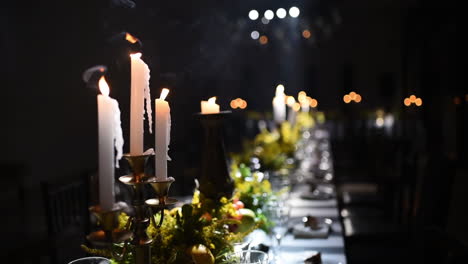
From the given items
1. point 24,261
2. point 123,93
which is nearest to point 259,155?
point 123,93

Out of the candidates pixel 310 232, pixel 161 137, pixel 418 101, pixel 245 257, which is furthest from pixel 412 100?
pixel 161 137

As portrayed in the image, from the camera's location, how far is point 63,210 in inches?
86.0

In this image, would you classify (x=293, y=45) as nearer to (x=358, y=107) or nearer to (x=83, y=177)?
(x=358, y=107)

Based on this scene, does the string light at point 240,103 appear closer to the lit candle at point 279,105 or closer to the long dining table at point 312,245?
the lit candle at point 279,105

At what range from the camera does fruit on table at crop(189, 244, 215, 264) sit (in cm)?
123

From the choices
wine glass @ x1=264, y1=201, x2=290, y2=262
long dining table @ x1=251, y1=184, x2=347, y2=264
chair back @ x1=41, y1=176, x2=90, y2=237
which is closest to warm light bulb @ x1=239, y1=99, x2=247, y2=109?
chair back @ x1=41, y1=176, x2=90, y2=237

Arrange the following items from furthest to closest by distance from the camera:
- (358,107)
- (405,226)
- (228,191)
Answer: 1. (358,107)
2. (405,226)
3. (228,191)

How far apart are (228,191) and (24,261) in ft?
6.90

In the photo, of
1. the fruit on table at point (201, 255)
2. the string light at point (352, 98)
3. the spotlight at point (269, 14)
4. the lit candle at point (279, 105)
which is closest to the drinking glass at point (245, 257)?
the fruit on table at point (201, 255)

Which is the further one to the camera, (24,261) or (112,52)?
(24,261)

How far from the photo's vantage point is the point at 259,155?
307 centimetres

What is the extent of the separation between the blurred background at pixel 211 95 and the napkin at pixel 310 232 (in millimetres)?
465

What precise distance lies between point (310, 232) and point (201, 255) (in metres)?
0.80

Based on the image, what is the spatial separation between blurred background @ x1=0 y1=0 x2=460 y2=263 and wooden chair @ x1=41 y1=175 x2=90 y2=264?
0.51 ft
